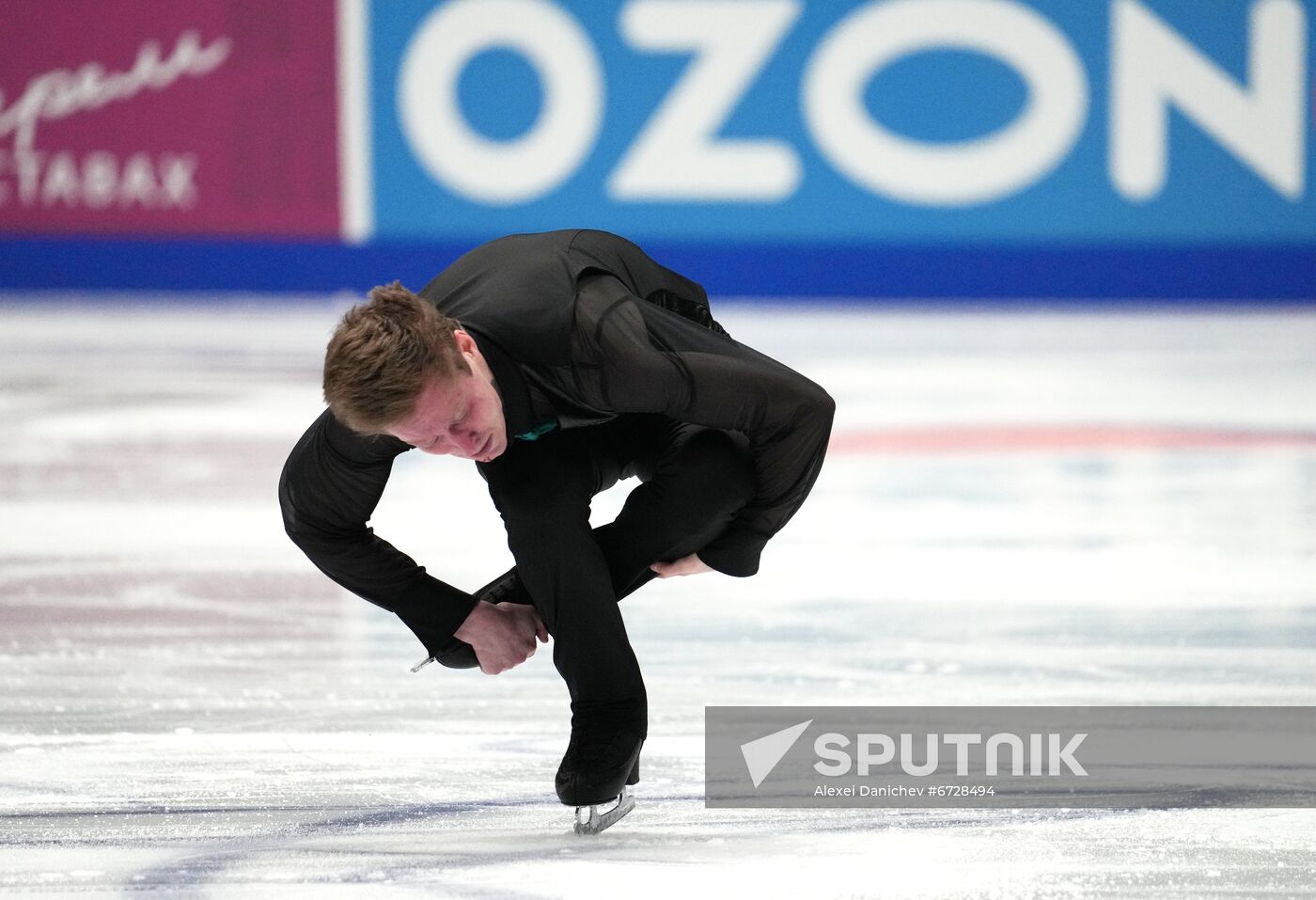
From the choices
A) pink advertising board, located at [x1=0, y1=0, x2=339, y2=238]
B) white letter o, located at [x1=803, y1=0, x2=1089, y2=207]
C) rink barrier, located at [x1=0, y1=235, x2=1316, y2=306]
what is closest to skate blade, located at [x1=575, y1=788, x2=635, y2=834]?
rink barrier, located at [x1=0, y1=235, x2=1316, y2=306]

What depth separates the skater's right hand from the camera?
2080 mm

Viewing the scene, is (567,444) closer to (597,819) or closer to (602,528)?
(602,528)

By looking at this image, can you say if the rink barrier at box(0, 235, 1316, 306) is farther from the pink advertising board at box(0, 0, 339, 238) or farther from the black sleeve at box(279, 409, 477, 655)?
the black sleeve at box(279, 409, 477, 655)

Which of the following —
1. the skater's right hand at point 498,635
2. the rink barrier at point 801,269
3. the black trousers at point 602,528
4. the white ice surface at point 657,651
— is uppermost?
the black trousers at point 602,528

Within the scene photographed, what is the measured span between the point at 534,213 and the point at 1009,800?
722cm

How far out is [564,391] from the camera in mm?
1974

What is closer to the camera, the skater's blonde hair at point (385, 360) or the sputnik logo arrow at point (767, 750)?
the skater's blonde hair at point (385, 360)

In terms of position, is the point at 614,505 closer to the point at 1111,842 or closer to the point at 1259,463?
the point at 1259,463

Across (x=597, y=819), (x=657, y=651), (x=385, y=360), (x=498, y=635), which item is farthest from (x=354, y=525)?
(x=657, y=651)

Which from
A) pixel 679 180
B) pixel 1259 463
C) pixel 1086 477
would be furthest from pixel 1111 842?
pixel 679 180

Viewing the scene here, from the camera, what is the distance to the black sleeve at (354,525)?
1976 millimetres

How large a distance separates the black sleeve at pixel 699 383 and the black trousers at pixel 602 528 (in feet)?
0.23

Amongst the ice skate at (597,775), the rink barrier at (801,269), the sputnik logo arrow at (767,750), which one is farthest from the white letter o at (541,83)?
the ice skate at (597,775)

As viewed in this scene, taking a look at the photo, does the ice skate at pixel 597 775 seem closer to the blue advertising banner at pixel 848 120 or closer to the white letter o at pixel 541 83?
the blue advertising banner at pixel 848 120
